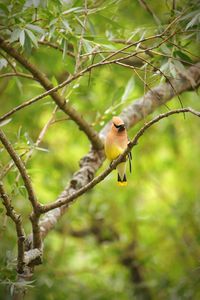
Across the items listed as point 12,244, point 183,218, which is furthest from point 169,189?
point 12,244

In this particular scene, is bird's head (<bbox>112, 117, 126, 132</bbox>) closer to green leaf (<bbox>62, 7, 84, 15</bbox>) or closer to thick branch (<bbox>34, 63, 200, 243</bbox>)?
thick branch (<bbox>34, 63, 200, 243</bbox>)

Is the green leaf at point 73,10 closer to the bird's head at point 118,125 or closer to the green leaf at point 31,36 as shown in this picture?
the green leaf at point 31,36

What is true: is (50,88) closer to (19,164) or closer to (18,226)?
(19,164)

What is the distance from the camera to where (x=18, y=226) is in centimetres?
208

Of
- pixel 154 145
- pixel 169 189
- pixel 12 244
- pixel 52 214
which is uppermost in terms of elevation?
pixel 154 145

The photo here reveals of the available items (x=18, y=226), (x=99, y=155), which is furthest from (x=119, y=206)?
(x=18, y=226)

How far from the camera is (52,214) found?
8.50 ft

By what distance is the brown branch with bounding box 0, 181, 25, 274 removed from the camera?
2.00 metres

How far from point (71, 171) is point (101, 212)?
0.77 meters

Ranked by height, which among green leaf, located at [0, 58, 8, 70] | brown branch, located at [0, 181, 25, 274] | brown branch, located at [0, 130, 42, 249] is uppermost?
green leaf, located at [0, 58, 8, 70]

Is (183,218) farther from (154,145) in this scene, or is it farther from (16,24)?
(16,24)

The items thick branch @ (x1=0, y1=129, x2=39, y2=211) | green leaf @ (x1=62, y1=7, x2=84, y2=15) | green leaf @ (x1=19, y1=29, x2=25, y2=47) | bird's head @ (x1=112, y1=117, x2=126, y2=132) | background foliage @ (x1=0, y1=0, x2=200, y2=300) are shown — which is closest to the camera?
thick branch @ (x1=0, y1=129, x2=39, y2=211)

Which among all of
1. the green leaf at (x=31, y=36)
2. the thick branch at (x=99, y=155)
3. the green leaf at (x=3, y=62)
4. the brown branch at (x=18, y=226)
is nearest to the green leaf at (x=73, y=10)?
the green leaf at (x=31, y=36)

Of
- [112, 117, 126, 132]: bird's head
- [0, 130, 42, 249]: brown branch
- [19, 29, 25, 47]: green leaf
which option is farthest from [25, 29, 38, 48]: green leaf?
[112, 117, 126, 132]: bird's head
